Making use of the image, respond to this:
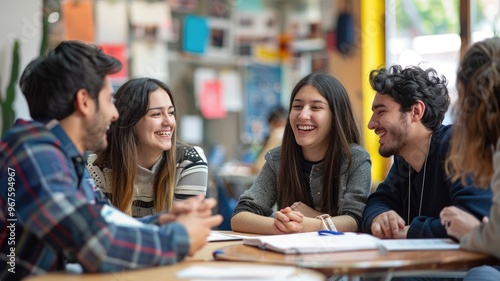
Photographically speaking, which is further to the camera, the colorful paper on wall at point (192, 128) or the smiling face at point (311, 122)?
the colorful paper on wall at point (192, 128)

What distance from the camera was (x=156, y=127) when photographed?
2.55m

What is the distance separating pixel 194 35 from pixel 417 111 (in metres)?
5.12

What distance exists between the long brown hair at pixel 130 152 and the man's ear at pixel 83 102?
0.87 metres

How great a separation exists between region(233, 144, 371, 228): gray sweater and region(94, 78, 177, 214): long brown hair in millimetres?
291

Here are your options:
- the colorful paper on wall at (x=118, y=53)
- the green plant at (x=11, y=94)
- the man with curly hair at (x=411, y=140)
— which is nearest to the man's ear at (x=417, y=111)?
the man with curly hair at (x=411, y=140)

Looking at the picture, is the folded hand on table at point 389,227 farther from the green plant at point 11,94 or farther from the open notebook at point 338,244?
the green plant at point 11,94

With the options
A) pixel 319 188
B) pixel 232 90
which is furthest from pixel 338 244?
pixel 232 90

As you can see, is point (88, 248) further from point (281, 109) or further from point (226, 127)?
point (226, 127)

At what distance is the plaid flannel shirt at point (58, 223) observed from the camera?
142cm

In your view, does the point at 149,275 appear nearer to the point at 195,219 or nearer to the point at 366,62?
the point at 195,219

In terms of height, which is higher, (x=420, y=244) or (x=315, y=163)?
(x=315, y=163)

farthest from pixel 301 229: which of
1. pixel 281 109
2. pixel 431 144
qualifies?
pixel 281 109

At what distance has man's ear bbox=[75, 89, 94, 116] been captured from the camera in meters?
1.62

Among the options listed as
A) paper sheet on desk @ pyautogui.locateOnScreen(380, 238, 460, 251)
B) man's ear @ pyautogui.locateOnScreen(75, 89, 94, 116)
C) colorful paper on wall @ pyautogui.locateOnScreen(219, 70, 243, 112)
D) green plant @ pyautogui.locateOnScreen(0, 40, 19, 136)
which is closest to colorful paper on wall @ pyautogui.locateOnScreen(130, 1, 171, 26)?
colorful paper on wall @ pyautogui.locateOnScreen(219, 70, 243, 112)
